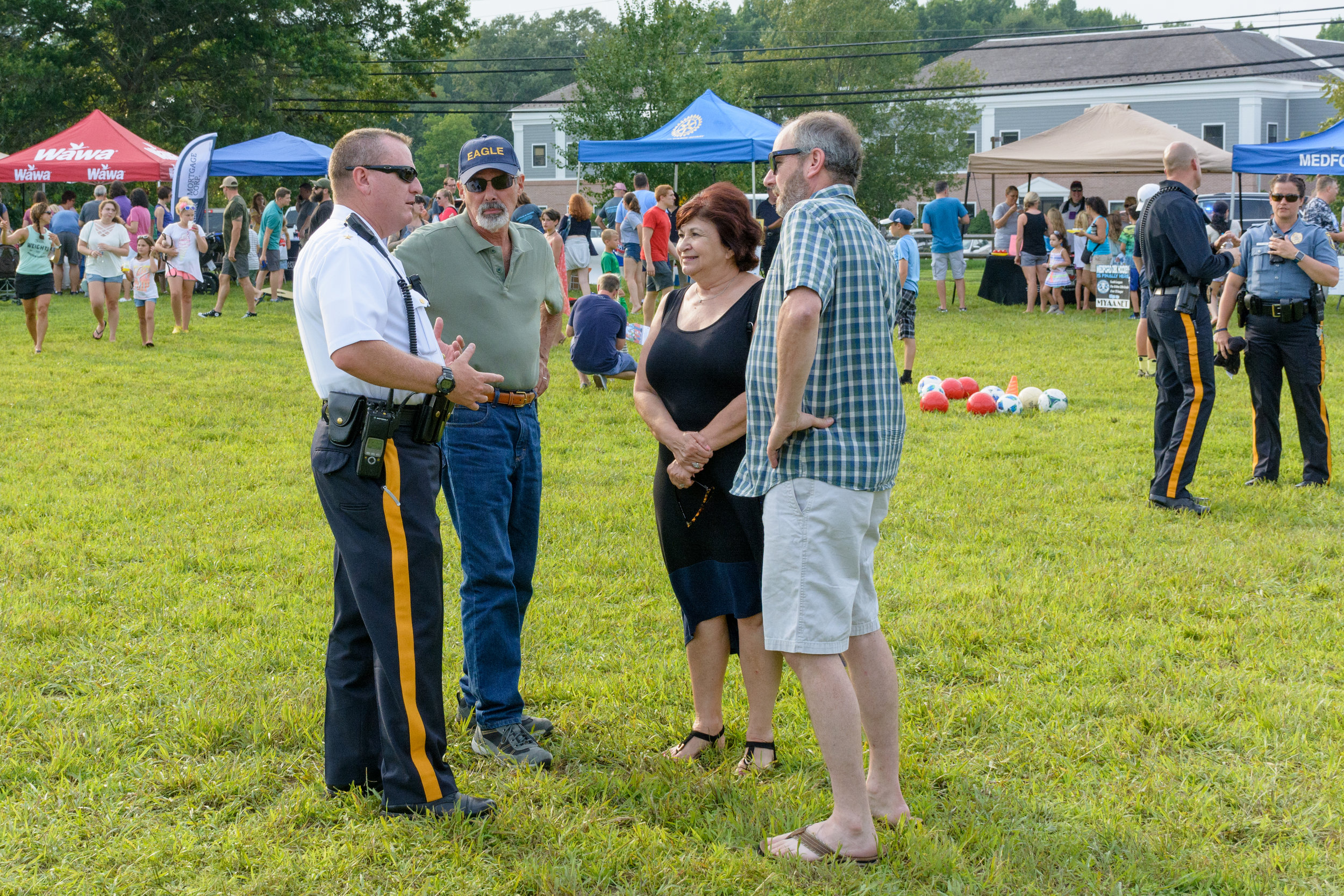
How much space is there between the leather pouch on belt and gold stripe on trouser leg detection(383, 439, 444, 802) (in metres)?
0.11

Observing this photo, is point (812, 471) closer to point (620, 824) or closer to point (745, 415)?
point (745, 415)

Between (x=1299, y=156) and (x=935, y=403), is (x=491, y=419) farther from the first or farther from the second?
(x=1299, y=156)

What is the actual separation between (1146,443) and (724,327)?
21.3 feet

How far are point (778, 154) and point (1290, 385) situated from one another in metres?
5.95

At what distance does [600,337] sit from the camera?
32.7 ft

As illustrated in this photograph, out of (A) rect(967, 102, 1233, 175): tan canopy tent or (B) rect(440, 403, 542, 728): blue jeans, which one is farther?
(A) rect(967, 102, 1233, 175): tan canopy tent

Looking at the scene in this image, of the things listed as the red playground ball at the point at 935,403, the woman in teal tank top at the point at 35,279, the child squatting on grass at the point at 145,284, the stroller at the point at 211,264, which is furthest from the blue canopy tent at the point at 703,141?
the woman in teal tank top at the point at 35,279

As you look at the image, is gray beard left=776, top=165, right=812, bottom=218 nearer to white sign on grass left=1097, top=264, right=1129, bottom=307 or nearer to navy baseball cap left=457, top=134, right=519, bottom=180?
navy baseball cap left=457, top=134, right=519, bottom=180

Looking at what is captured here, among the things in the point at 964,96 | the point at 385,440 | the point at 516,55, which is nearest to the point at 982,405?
the point at 385,440

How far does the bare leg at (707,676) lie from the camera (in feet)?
13.3

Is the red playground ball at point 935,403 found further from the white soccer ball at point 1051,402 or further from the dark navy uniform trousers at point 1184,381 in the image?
the dark navy uniform trousers at point 1184,381

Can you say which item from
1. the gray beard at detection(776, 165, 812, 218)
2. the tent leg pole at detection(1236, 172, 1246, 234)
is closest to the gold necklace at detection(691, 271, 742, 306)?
the gray beard at detection(776, 165, 812, 218)

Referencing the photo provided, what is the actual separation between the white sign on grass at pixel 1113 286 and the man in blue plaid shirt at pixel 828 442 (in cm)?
1754

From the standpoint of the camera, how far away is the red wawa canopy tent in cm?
2208
